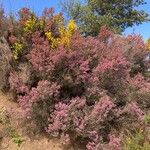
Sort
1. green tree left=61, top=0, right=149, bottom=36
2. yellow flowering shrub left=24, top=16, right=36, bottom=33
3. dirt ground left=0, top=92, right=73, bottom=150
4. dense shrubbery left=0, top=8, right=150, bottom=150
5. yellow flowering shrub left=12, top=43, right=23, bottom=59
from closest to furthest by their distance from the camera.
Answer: dense shrubbery left=0, top=8, right=150, bottom=150, dirt ground left=0, top=92, right=73, bottom=150, yellow flowering shrub left=12, top=43, right=23, bottom=59, yellow flowering shrub left=24, top=16, right=36, bottom=33, green tree left=61, top=0, right=149, bottom=36

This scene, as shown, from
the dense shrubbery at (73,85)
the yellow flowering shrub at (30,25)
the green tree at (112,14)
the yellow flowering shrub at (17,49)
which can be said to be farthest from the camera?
the green tree at (112,14)

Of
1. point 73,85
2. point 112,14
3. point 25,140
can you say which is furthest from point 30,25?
point 112,14

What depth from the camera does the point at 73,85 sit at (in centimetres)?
856

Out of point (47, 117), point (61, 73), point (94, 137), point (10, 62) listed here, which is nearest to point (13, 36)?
point (10, 62)

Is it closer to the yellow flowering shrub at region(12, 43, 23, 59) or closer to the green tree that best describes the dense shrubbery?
the yellow flowering shrub at region(12, 43, 23, 59)

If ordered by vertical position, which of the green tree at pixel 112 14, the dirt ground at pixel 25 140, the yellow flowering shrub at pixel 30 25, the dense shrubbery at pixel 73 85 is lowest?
the dirt ground at pixel 25 140

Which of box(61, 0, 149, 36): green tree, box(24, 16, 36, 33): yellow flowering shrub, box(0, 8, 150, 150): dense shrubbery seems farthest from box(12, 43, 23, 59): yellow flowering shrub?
box(61, 0, 149, 36): green tree

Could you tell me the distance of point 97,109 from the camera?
313 inches

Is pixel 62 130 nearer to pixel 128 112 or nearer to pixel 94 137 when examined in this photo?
pixel 94 137

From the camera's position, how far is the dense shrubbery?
26.1 ft

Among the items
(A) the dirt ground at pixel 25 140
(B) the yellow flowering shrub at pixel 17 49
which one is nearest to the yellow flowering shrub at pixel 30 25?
(B) the yellow flowering shrub at pixel 17 49

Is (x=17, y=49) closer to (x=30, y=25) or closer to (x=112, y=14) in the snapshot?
(x=30, y=25)

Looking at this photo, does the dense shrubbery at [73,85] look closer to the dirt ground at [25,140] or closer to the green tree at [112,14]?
the dirt ground at [25,140]

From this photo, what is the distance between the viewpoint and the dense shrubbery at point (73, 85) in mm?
7949
